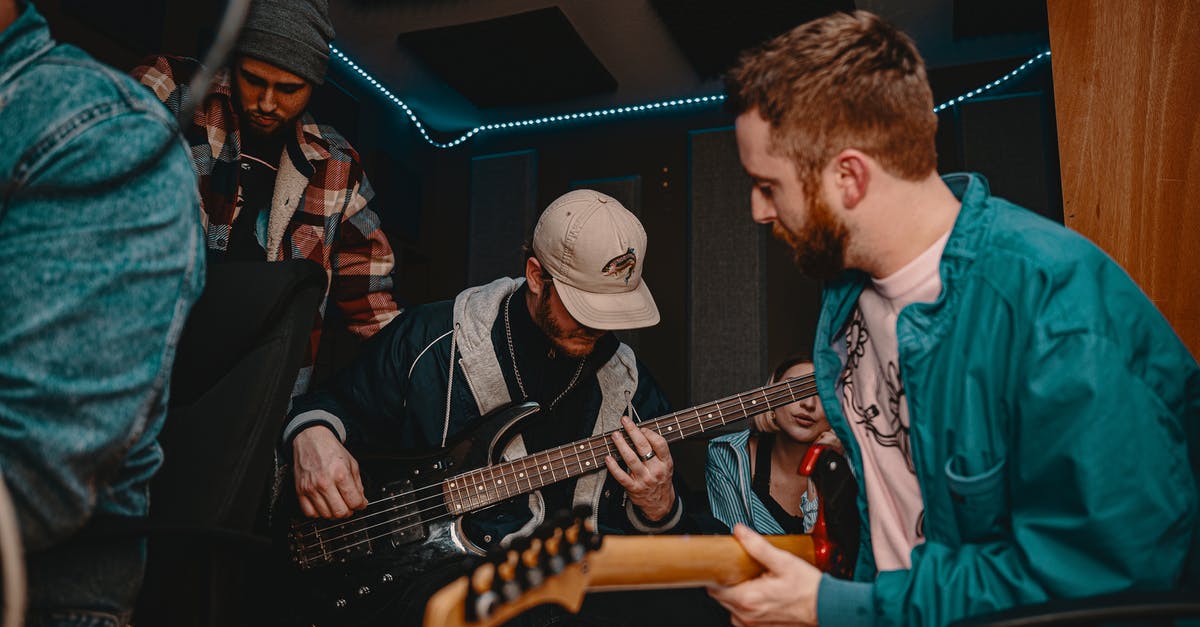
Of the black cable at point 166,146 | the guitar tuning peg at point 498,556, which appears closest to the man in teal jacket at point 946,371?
the guitar tuning peg at point 498,556

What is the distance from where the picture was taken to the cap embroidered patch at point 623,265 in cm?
250

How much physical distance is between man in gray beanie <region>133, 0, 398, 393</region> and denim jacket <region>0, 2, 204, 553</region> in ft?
4.53

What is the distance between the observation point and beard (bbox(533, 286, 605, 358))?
2568 mm

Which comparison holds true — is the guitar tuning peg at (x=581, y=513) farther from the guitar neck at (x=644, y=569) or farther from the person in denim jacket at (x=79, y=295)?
the person in denim jacket at (x=79, y=295)

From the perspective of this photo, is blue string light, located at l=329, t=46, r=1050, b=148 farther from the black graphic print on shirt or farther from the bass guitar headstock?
the bass guitar headstock

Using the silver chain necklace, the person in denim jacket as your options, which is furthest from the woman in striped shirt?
the person in denim jacket

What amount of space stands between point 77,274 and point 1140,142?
187 cm

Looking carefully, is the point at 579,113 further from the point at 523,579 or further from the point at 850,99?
the point at 523,579

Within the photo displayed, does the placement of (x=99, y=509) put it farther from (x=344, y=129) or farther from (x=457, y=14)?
(x=344, y=129)

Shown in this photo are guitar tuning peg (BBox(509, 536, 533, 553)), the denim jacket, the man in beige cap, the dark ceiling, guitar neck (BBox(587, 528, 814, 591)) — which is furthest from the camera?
the dark ceiling

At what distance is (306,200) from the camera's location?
247 centimetres

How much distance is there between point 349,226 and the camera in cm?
268

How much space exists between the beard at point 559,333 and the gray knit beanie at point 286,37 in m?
1.00

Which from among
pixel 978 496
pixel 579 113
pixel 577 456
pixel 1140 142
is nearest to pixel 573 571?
pixel 978 496
